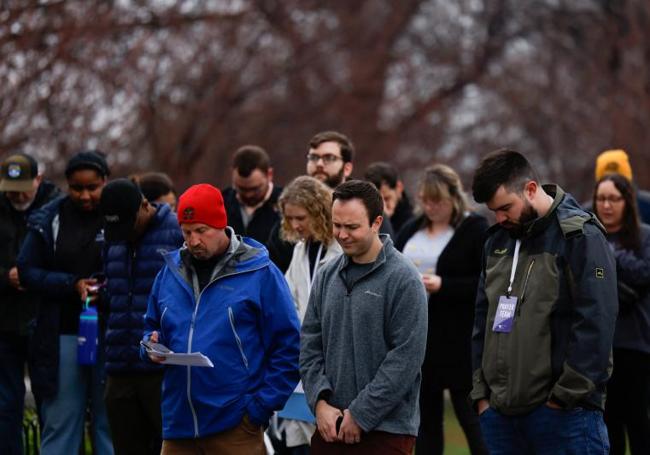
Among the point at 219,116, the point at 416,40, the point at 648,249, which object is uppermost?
the point at 416,40

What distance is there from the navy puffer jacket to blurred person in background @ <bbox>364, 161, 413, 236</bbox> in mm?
2445

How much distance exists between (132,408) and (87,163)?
5.42 ft

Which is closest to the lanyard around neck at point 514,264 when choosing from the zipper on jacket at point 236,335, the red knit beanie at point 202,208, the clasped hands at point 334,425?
the clasped hands at point 334,425

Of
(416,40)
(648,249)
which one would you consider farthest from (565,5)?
(648,249)

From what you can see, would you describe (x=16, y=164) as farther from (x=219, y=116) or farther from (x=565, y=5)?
(x=565, y=5)

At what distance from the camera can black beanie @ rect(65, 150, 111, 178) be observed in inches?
311

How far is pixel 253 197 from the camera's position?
8961 mm

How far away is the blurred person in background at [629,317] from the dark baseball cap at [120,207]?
122 inches

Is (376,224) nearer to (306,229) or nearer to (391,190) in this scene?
(306,229)

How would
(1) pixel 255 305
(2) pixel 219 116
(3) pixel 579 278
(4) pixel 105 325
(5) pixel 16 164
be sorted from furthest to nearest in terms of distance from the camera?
(2) pixel 219 116, (5) pixel 16 164, (4) pixel 105 325, (1) pixel 255 305, (3) pixel 579 278

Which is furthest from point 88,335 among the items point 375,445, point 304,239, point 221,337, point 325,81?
point 325,81

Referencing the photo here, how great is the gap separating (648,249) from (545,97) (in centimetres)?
1289

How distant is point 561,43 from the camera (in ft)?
69.3

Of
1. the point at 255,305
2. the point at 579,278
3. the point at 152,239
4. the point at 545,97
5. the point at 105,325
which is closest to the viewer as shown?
the point at 579,278
